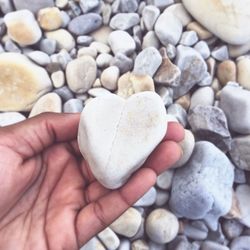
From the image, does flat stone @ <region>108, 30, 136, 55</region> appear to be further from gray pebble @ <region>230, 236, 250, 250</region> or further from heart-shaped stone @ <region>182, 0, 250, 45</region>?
gray pebble @ <region>230, 236, 250, 250</region>

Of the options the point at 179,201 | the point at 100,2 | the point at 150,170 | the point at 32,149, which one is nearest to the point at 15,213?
the point at 32,149

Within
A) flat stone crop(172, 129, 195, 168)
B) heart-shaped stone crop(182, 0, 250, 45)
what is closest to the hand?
flat stone crop(172, 129, 195, 168)

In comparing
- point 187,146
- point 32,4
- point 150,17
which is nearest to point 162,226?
point 187,146

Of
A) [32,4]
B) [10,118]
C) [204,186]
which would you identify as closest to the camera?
[204,186]

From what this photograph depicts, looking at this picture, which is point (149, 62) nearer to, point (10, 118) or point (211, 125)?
point (211, 125)

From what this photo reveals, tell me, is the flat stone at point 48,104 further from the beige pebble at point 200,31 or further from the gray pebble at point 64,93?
the beige pebble at point 200,31

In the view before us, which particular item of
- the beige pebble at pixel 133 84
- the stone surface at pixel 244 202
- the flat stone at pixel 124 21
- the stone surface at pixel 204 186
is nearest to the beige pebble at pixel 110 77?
the beige pebble at pixel 133 84

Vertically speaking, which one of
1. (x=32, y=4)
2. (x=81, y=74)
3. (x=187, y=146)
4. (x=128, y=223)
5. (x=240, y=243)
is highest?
(x=32, y=4)
